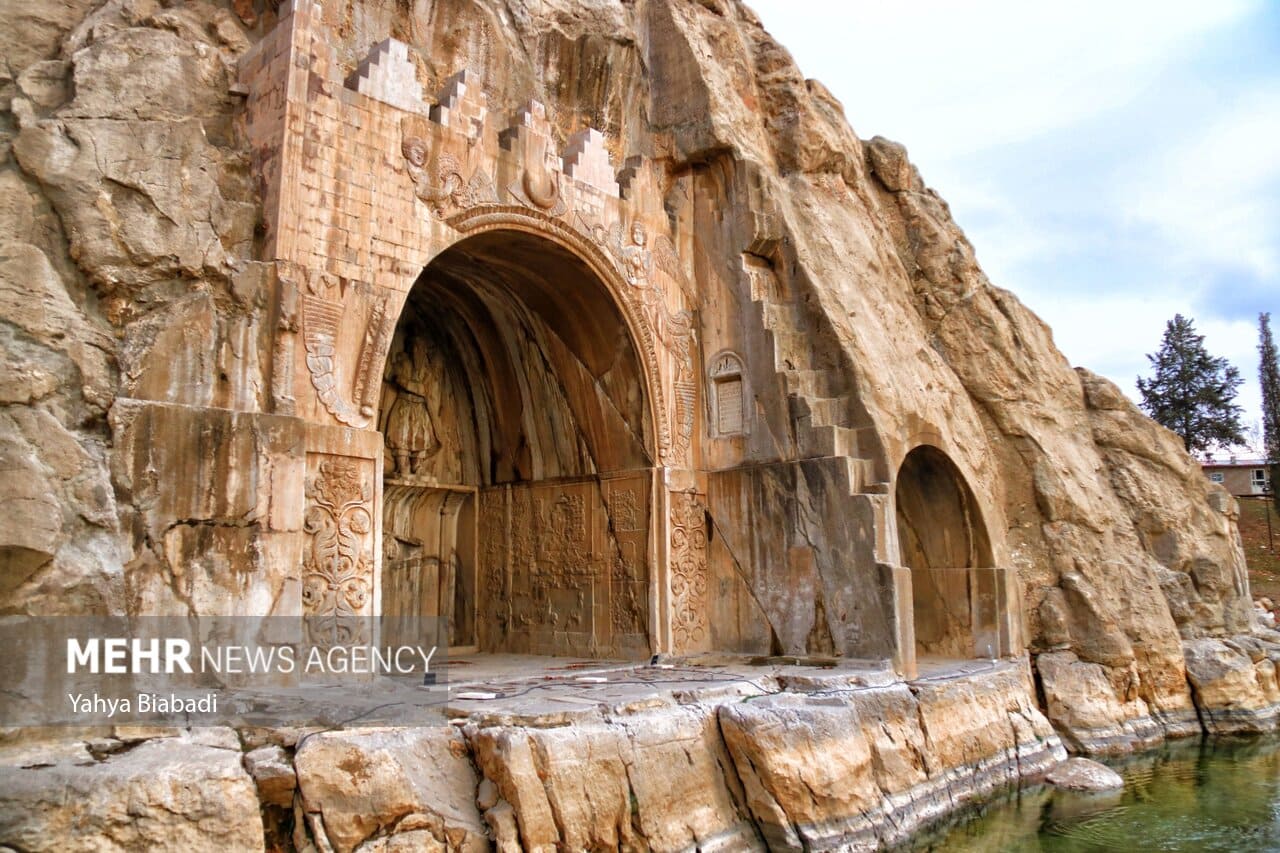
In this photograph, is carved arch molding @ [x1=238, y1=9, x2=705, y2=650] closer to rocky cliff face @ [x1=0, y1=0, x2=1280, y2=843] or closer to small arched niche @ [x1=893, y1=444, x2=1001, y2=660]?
rocky cliff face @ [x1=0, y1=0, x2=1280, y2=843]

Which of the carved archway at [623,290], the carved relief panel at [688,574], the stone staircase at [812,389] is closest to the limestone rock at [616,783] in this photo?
the carved relief panel at [688,574]

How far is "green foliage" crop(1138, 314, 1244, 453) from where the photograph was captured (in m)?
31.6

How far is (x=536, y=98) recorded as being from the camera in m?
13.2

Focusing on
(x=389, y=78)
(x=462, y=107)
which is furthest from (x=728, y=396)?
(x=389, y=78)

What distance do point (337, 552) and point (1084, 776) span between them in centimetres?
895

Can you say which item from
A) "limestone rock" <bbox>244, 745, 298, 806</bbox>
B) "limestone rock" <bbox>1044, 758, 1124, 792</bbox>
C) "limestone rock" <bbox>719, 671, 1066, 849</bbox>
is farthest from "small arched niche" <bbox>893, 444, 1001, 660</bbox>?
"limestone rock" <bbox>244, 745, 298, 806</bbox>

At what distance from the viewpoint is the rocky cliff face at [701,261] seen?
692 centimetres

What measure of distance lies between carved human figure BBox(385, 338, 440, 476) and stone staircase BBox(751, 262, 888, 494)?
16.4 feet

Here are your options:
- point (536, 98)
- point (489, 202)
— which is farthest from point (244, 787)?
point (536, 98)

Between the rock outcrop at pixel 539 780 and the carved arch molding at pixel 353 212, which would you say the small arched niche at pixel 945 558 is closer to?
the rock outcrop at pixel 539 780

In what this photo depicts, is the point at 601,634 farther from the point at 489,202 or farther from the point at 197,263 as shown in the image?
the point at 197,263

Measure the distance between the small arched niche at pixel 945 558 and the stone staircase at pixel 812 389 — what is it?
2.10m

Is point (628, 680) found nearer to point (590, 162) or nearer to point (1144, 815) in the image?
point (1144, 815)

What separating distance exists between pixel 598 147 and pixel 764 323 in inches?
126
